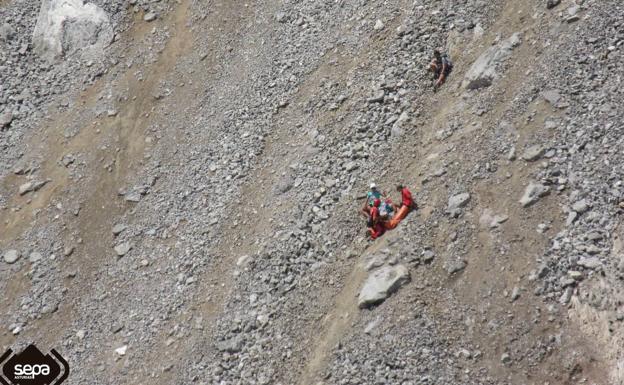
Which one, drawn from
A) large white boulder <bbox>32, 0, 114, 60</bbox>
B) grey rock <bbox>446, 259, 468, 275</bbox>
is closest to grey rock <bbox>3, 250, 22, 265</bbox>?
large white boulder <bbox>32, 0, 114, 60</bbox>

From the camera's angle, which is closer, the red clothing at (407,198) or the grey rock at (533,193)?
the grey rock at (533,193)

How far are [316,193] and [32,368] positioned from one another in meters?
10.7

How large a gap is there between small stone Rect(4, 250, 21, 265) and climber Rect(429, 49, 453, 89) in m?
16.1

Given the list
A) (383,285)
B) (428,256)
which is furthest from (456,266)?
(383,285)

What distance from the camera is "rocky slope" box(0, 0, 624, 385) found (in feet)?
55.7

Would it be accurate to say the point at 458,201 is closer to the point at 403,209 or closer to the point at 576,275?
the point at 403,209

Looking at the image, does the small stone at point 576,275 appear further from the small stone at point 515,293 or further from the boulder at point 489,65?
the boulder at point 489,65

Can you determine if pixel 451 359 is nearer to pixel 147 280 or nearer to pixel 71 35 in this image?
pixel 147 280

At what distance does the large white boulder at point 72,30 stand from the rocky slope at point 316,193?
6.3 inches

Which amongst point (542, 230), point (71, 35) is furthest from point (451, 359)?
point (71, 35)

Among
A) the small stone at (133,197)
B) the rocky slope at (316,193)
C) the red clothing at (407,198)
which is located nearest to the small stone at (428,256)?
the rocky slope at (316,193)

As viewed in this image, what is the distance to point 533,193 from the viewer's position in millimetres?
18062

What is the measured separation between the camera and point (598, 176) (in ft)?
57.4

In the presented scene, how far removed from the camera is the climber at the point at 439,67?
23.2 metres
